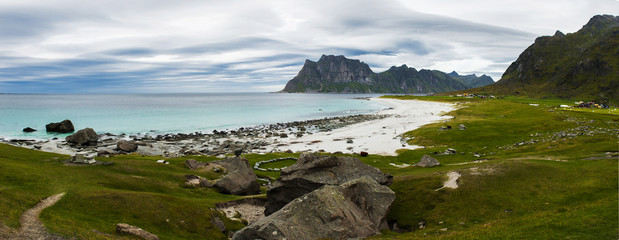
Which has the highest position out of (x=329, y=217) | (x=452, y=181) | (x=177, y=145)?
(x=329, y=217)

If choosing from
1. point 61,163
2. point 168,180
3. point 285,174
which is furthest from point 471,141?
point 61,163

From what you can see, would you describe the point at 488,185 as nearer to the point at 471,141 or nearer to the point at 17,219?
the point at 17,219

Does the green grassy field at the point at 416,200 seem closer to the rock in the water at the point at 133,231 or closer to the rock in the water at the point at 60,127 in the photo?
the rock in the water at the point at 133,231

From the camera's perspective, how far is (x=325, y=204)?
942 inches

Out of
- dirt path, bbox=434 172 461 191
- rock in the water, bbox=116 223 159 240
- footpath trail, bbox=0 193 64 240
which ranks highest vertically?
footpath trail, bbox=0 193 64 240

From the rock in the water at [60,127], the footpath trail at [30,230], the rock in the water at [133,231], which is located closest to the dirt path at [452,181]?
the rock in the water at [133,231]

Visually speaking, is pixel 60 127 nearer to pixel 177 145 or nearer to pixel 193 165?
pixel 177 145

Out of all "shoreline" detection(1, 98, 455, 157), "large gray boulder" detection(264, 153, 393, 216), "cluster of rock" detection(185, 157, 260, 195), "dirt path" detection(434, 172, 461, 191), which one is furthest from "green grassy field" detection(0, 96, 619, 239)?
"shoreline" detection(1, 98, 455, 157)

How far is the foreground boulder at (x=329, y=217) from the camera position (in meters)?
21.9

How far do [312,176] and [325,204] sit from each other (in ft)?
30.8

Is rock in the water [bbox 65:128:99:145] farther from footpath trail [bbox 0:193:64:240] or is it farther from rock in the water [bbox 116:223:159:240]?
rock in the water [bbox 116:223:159:240]

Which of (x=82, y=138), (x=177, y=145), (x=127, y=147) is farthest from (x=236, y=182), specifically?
(x=82, y=138)

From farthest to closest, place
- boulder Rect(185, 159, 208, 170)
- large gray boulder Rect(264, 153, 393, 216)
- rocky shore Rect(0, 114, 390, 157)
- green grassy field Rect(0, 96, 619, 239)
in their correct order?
1. rocky shore Rect(0, 114, 390, 157)
2. boulder Rect(185, 159, 208, 170)
3. large gray boulder Rect(264, 153, 393, 216)
4. green grassy field Rect(0, 96, 619, 239)

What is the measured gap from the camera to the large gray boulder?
32.7 meters
